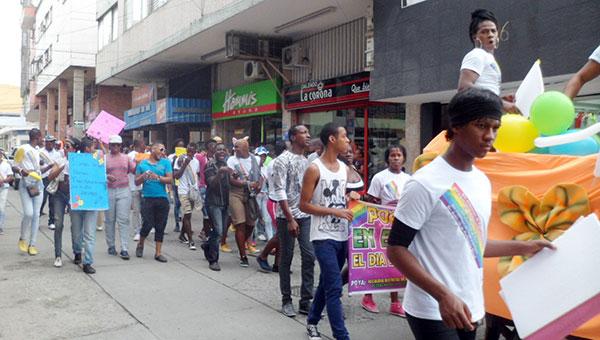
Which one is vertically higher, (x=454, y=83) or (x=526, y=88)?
(x=454, y=83)

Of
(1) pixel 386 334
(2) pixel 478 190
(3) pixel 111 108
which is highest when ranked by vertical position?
(3) pixel 111 108

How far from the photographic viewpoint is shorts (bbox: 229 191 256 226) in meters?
8.46

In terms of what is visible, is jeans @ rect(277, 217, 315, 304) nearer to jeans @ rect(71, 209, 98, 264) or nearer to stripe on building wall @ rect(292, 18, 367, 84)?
jeans @ rect(71, 209, 98, 264)

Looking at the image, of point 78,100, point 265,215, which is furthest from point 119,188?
point 78,100

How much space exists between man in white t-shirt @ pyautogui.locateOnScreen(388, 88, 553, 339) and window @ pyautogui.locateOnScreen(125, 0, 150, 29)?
20488mm

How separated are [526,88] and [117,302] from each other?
15.6 feet

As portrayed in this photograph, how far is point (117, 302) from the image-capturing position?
6152 millimetres

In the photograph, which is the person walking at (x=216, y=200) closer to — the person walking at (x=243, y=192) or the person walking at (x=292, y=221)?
the person walking at (x=243, y=192)

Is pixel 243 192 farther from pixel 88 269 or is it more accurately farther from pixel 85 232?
pixel 88 269

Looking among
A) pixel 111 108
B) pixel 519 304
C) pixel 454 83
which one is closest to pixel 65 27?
pixel 111 108

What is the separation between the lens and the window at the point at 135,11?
2132cm

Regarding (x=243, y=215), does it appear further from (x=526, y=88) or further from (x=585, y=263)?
(x=585, y=263)

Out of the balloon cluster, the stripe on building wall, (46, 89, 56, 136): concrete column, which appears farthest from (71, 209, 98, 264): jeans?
(46, 89, 56, 136): concrete column

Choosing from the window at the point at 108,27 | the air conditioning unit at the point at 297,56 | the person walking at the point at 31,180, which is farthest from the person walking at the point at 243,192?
the window at the point at 108,27
